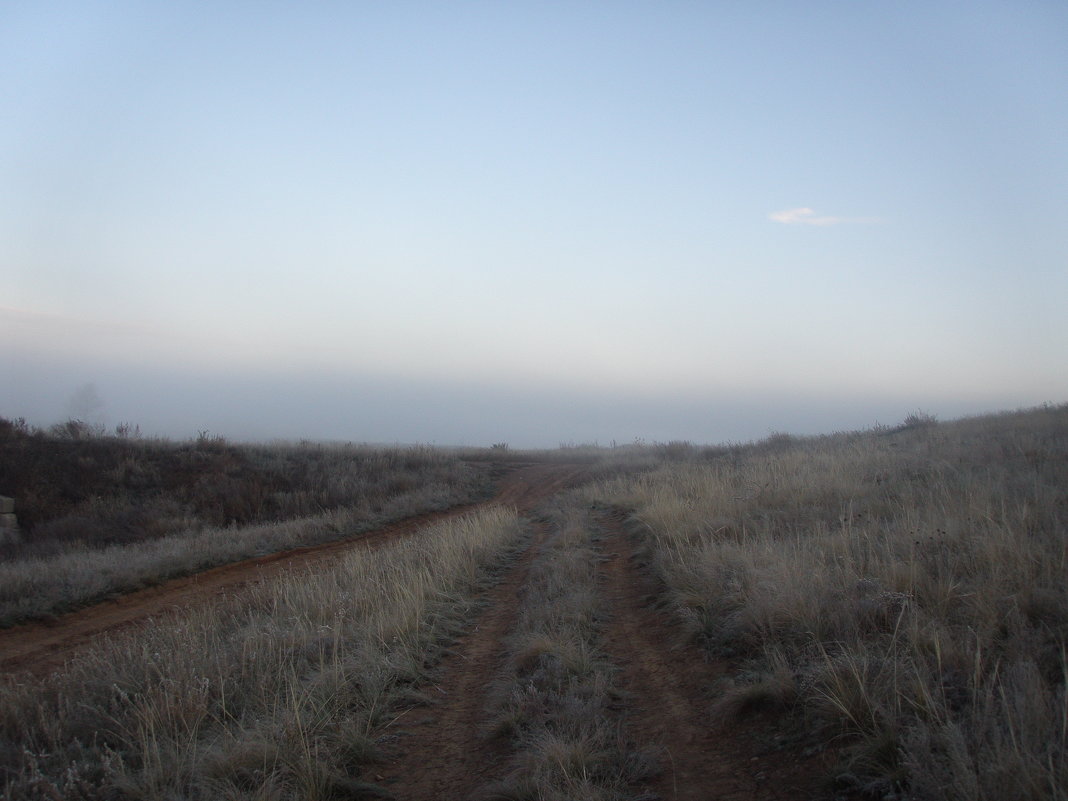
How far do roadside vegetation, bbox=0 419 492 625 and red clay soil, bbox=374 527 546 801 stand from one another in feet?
24.7

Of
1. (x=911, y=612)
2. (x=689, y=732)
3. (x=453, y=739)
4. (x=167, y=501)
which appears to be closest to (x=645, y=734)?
(x=689, y=732)

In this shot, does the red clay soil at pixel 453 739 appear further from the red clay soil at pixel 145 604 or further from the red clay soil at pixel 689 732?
the red clay soil at pixel 145 604

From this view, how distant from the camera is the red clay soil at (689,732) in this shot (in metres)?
3.91

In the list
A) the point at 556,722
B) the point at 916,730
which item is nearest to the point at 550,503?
the point at 556,722

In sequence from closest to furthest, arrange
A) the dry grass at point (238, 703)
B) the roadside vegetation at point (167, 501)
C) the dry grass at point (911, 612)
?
1. the dry grass at point (911, 612)
2. the dry grass at point (238, 703)
3. the roadside vegetation at point (167, 501)

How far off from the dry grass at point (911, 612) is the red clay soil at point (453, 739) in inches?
77.5

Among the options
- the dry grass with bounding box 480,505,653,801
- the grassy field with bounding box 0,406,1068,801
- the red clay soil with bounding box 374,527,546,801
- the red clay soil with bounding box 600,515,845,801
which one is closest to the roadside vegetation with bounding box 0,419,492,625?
the grassy field with bounding box 0,406,1068,801

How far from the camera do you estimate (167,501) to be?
18328 mm

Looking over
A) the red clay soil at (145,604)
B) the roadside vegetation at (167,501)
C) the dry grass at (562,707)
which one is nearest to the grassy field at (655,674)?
the dry grass at (562,707)

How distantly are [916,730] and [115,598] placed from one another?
38.3 ft

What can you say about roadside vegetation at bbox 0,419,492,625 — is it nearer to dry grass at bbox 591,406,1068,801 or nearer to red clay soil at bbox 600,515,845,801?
red clay soil at bbox 600,515,845,801

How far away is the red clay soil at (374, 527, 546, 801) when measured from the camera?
4.42 m

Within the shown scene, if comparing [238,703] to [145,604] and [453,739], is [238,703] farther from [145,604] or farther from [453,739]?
[145,604]

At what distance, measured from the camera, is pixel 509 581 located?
1000 centimetres
